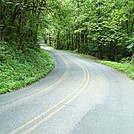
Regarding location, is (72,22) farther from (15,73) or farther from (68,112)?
(68,112)

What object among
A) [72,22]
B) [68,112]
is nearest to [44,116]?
[68,112]

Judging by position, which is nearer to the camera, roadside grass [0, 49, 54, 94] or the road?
the road

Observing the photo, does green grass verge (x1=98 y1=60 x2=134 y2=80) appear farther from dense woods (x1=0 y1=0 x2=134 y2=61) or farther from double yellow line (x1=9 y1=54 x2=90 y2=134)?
double yellow line (x1=9 y1=54 x2=90 y2=134)

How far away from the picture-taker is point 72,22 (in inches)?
1467

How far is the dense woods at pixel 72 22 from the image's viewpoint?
19.7 metres

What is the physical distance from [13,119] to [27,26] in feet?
58.0

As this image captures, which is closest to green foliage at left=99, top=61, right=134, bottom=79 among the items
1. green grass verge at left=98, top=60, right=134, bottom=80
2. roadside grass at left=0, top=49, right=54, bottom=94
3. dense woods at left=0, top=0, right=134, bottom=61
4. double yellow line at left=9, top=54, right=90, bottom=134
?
green grass verge at left=98, top=60, right=134, bottom=80

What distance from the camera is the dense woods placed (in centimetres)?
1967

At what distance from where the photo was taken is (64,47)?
54.4 metres

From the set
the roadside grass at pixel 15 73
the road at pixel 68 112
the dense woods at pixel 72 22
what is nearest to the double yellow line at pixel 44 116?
the road at pixel 68 112

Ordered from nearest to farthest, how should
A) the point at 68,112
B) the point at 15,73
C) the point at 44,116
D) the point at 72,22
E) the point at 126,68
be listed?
the point at 44,116 < the point at 68,112 < the point at 15,73 < the point at 126,68 < the point at 72,22

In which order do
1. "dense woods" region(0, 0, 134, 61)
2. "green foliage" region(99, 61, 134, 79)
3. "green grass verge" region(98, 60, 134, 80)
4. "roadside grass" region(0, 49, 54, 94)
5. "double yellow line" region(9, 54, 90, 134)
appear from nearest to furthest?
"double yellow line" region(9, 54, 90, 134), "roadside grass" region(0, 49, 54, 94), "green grass verge" region(98, 60, 134, 80), "green foliage" region(99, 61, 134, 79), "dense woods" region(0, 0, 134, 61)

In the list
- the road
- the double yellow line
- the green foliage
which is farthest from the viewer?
the green foliage

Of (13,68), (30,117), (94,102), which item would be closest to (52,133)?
(30,117)
